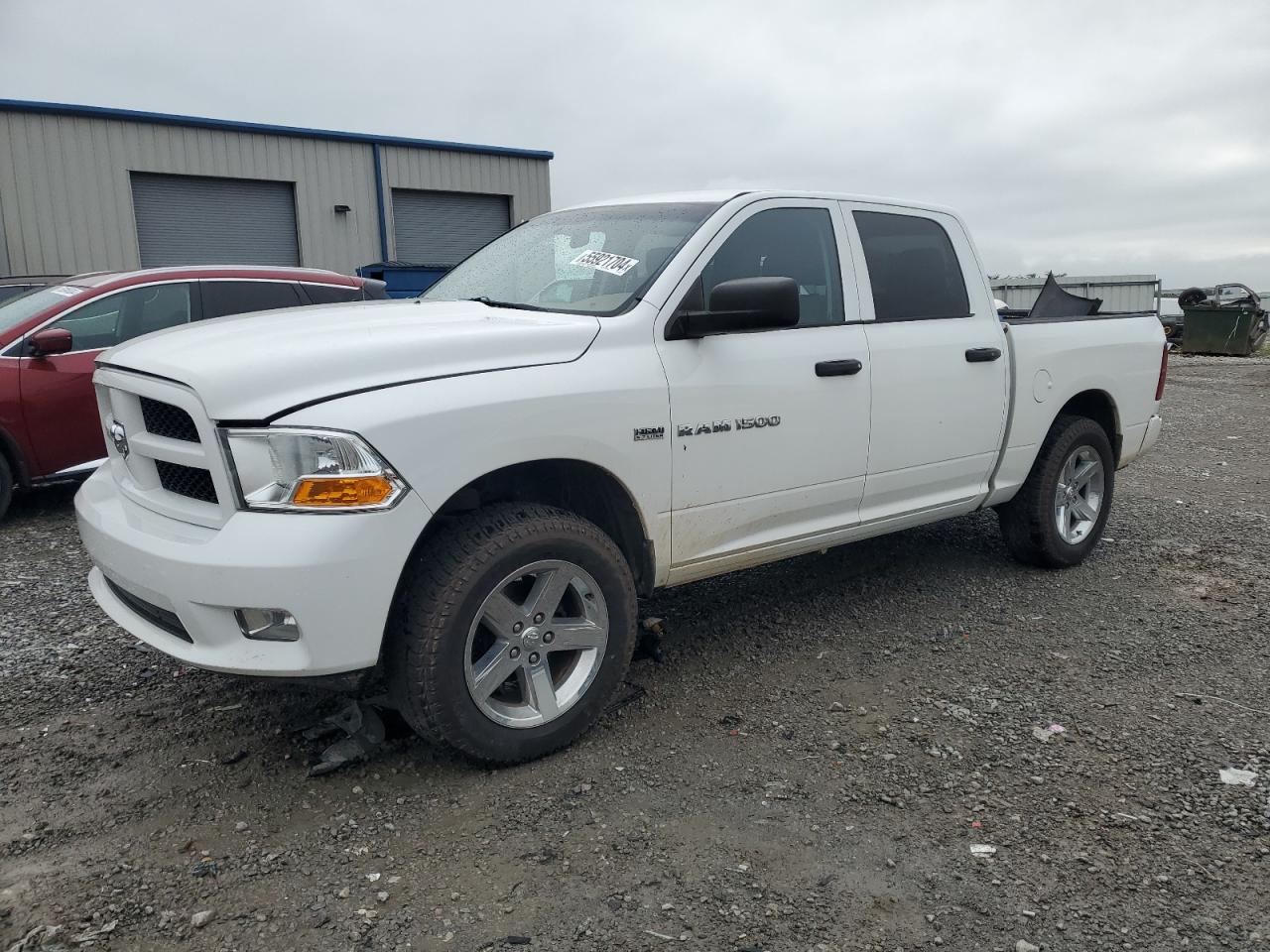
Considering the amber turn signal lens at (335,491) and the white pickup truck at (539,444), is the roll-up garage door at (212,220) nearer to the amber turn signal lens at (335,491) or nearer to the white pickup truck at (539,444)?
the white pickup truck at (539,444)

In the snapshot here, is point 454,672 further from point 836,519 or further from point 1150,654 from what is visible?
point 1150,654

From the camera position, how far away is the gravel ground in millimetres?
2486

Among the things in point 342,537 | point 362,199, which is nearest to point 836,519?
point 342,537

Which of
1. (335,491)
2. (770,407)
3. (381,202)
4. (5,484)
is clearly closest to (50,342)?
(5,484)

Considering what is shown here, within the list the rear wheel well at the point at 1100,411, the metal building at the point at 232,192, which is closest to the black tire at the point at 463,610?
the rear wheel well at the point at 1100,411

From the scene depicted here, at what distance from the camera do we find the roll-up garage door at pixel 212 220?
52.9 ft

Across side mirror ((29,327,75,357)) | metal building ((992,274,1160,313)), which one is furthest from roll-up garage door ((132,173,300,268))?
metal building ((992,274,1160,313))

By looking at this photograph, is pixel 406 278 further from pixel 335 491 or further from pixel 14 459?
pixel 335 491

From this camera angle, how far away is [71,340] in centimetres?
657

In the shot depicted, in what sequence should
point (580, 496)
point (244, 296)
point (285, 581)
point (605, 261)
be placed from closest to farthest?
point (285, 581)
point (580, 496)
point (605, 261)
point (244, 296)

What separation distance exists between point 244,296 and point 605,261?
4.51 m

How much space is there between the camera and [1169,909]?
254 centimetres

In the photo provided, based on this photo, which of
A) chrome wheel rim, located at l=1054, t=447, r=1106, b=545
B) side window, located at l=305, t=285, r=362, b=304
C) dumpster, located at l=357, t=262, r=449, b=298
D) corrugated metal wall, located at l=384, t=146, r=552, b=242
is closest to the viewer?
chrome wheel rim, located at l=1054, t=447, r=1106, b=545

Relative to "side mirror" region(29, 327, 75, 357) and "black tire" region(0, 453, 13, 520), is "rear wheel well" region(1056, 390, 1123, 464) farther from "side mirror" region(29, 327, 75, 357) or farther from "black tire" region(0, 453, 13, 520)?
"black tire" region(0, 453, 13, 520)
